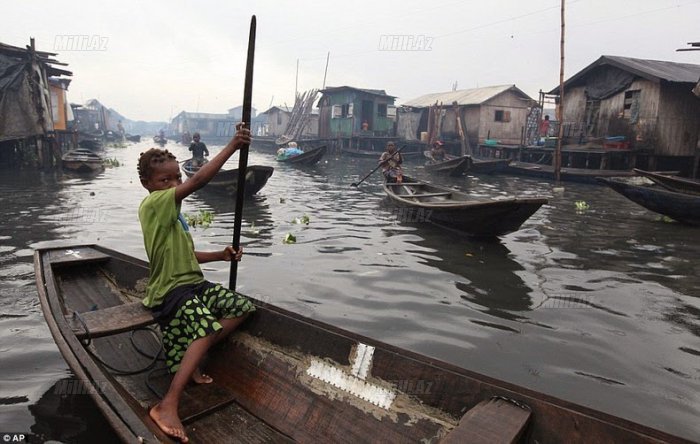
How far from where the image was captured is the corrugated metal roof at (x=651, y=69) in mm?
18484

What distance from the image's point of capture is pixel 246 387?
336cm

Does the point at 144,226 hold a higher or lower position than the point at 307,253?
higher

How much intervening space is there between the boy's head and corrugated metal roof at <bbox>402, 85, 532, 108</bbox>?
29.1 meters

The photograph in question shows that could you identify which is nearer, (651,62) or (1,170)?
(1,170)

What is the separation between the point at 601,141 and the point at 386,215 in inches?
594

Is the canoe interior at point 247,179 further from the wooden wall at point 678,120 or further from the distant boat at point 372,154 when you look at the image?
the distant boat at point 372,154

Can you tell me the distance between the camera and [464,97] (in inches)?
1277

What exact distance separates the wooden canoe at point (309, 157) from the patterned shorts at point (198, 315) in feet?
70.8

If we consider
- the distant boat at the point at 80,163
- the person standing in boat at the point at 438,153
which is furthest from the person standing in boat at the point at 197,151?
the person standing in boat at the point at 438,153

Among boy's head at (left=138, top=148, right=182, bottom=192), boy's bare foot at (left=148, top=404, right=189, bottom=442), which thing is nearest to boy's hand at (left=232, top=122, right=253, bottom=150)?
boy's head at (left=138, top=148, right=182, bottom=192)

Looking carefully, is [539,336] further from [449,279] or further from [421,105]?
[421,105]

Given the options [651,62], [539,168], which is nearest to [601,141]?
[539,168]

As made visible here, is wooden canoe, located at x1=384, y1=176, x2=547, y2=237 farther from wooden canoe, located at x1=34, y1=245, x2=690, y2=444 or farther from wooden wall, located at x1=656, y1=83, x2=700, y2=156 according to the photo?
wooden wall, located at x1=656, y1=83, x2=700, y2=156

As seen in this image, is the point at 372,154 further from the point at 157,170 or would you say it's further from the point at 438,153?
the point at 157,170
